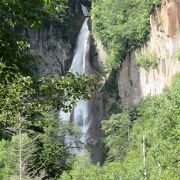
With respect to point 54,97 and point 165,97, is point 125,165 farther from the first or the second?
point 54,97

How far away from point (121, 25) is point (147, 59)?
5579 mm

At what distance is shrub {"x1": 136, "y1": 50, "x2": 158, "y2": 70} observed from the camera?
4638 centimetres

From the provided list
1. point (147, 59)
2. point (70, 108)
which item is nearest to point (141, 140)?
point (147, 59)

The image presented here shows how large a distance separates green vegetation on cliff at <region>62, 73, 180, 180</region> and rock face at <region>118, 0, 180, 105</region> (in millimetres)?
2122

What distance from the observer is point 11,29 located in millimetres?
4887

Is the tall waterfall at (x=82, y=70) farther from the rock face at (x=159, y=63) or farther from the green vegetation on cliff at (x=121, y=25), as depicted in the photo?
the rock face at (x=159, y=63)

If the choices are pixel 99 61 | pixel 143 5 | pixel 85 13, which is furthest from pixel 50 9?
pixel 85 13

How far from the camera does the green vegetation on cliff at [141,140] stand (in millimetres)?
27844

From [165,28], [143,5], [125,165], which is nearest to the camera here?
[125,165]

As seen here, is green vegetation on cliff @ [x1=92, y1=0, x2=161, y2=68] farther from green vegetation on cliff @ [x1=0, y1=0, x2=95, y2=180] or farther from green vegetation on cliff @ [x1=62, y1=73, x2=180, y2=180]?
green vegetation on cliff @ [x1=0, y1=0, x2=95, y2=180]

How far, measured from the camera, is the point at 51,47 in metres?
59.2

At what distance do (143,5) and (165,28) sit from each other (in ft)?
15.8

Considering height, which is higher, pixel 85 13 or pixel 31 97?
pixel 85 13

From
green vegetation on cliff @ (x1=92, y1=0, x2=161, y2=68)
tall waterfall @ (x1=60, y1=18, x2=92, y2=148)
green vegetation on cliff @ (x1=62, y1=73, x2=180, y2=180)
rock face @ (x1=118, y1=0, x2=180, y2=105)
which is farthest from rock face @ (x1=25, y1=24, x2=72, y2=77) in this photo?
green vegetation on cliff @ (x1=62, y1=73, x2=180, y2=180)
